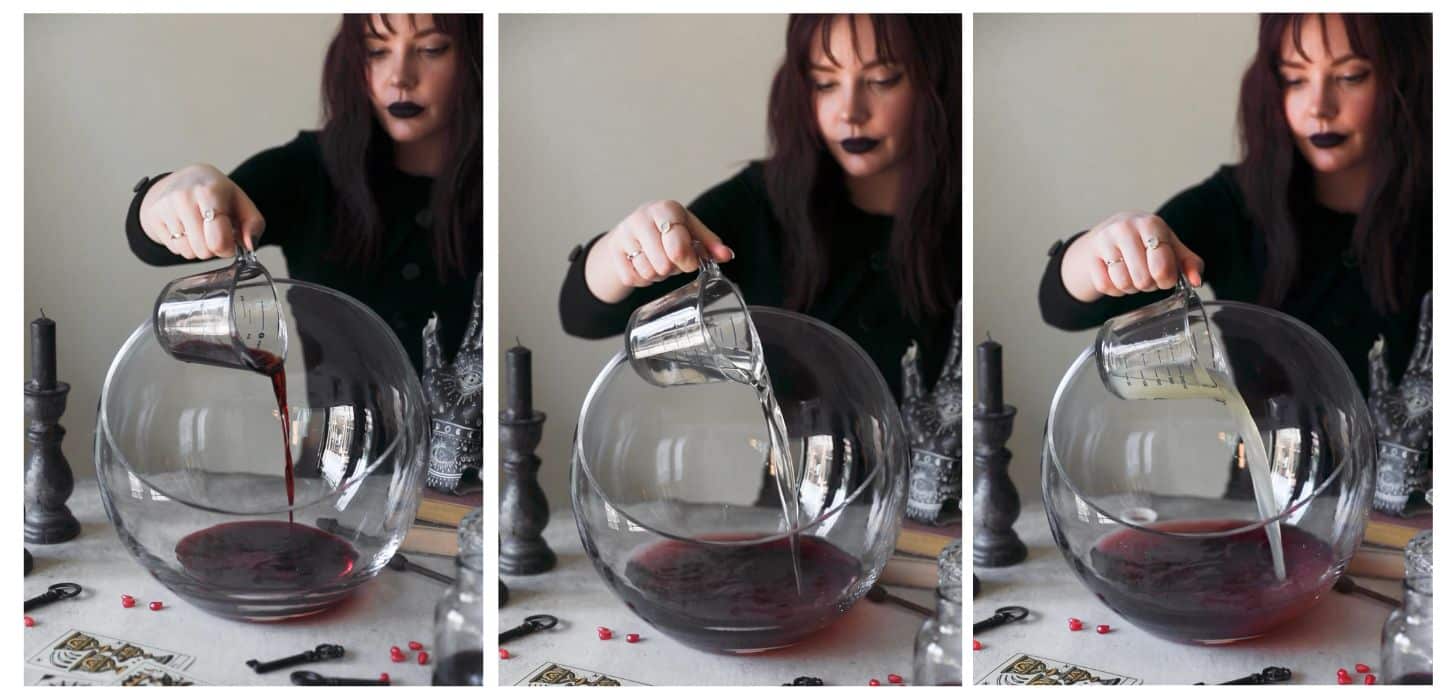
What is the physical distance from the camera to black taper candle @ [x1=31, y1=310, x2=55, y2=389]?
78.7 inches

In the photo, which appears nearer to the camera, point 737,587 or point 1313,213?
point 737,587

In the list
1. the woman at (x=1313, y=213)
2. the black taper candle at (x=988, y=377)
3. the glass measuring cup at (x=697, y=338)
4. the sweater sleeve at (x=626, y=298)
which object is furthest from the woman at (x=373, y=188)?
the woman at (x=1313, y=213)

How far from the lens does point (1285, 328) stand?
6.54 feet

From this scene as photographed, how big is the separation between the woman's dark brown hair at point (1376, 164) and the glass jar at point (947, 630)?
50 centimetres

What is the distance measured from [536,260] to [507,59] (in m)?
0.24

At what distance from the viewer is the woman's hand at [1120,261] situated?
2014 mm

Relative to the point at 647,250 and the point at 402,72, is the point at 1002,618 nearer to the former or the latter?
the point at 647,250

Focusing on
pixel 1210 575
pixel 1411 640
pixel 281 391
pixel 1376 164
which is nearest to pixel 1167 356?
pixel 1210 575

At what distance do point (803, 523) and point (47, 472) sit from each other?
91cm

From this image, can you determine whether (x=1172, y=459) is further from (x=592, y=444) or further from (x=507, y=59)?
(x=507, y=59)

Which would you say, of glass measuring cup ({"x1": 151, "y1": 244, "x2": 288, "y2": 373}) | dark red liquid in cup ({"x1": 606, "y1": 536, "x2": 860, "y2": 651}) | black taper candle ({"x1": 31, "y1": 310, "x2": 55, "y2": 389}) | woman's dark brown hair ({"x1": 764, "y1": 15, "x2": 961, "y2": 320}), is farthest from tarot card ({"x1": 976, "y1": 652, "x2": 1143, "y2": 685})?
black taper candle ({"x1": 31, "y1": 310, "x2": 55, "y2": 389})

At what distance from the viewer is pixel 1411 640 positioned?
2.05 m

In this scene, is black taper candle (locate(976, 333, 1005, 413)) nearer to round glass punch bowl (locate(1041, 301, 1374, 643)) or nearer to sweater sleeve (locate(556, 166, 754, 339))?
round glass punch bowl (locate(1041, 301, 1374, 643))

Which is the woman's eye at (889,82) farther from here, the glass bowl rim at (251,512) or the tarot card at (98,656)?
the tarot card at (98,656)
